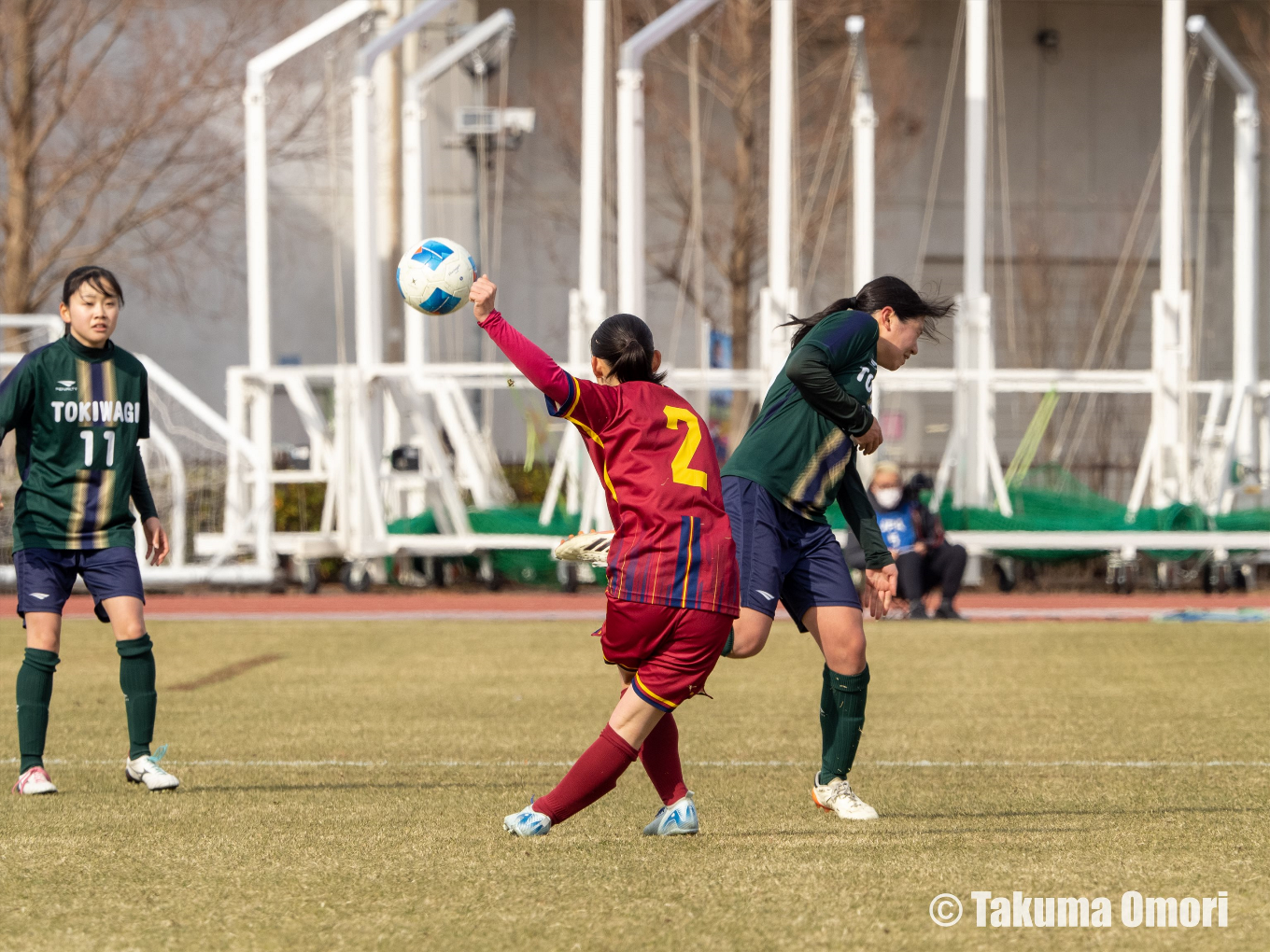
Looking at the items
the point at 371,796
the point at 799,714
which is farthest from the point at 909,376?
the point at 371,796

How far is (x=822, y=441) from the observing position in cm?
598

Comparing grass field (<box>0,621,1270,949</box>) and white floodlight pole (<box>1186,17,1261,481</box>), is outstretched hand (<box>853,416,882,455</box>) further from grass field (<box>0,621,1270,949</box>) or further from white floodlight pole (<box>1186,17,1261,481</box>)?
white floodlight pole (<box>1186,17,1261,481</box>)

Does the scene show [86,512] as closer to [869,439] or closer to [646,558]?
[646,558]

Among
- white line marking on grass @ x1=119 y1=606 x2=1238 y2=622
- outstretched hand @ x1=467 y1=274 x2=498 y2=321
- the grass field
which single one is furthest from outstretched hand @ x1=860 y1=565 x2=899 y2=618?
white line marking on grass @ x1=119 y1=606 x2=1238 y2=622

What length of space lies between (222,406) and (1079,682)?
67.4 ft

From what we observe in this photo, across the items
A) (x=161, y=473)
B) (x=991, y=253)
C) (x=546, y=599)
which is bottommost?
(x=546, y=599)

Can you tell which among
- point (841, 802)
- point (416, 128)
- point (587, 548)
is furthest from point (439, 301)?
point (416, 128)

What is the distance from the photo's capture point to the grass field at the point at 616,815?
4.35 metres

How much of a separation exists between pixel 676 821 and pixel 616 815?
606 mm

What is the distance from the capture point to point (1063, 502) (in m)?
21.1

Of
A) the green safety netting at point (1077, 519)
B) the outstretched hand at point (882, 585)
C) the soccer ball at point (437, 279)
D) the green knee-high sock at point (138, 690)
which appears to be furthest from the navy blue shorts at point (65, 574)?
the green safety netting at point (1077, 519)

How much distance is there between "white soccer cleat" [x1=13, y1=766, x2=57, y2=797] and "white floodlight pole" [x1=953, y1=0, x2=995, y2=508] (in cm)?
1556

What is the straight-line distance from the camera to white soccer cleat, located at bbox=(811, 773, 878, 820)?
5855 millimetres

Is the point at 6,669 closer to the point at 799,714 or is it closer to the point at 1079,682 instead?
the point at 799,714
